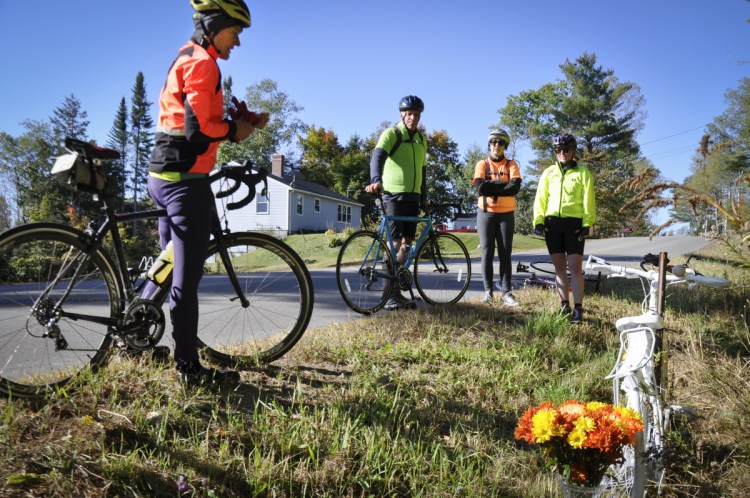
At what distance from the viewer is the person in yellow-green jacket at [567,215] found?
508cm

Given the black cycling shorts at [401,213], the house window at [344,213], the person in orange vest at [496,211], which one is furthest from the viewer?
the house window at [344,213]

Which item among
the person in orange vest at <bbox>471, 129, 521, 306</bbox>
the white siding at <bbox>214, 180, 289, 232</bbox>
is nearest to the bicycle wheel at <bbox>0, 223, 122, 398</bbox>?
the person in orange vest at <bbox>471, 129, 521, 306</bbox>

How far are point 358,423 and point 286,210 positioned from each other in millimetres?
38351

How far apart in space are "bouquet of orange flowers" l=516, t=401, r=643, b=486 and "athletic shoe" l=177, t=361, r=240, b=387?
1613 mm

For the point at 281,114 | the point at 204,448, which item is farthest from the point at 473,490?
the point at 281,114

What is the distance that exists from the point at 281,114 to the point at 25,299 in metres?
56.2

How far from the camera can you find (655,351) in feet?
9.44

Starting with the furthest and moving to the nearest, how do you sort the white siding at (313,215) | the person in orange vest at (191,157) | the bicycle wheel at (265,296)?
the white siding at (313,215) < the bicycle wheel at (265,296) < the person in orange vest at (191,157)

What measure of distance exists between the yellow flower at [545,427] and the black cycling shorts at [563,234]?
3273 millimetres

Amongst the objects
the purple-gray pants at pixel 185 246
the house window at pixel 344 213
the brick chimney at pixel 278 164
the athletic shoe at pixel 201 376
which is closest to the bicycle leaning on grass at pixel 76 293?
the purple-gray pants at pixel 185 246

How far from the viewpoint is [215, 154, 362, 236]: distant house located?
39.9 m

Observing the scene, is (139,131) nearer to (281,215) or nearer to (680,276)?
(281,215)

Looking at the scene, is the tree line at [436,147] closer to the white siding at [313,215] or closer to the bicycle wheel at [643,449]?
the white siding at [313,215]

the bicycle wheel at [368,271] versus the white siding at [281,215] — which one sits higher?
the white siding at [281,215]
